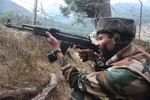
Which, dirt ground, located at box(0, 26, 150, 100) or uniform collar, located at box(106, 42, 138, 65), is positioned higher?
uniform collar, located at box(106, 42, 138, 65)

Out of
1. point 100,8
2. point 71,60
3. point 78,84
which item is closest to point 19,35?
point 71,60

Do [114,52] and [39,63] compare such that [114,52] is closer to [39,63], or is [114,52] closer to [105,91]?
[105,91]

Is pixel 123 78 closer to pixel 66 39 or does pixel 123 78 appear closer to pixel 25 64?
pixel 66 39

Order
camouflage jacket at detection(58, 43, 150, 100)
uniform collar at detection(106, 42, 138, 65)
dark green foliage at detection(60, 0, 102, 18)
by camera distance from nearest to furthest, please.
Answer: camouflage jacket at detection(58, 43, 150, 100) < uniform collar at detection(106, 42, 138, 65) < dark green foliage at detection(60, 0, 102, 18)

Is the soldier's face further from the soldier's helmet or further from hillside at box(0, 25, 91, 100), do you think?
hillside at box(0, 25, 91, 100)

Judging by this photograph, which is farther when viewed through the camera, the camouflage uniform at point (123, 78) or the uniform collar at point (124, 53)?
the uniform collar at point (124, 53)

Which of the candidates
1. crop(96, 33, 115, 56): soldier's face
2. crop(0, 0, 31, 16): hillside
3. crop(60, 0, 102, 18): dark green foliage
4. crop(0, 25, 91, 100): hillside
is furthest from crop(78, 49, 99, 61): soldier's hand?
crop(0, 0, 31, 16): hillside

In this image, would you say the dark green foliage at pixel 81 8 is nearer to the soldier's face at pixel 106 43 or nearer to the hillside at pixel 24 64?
the hillside at pixel 24 64

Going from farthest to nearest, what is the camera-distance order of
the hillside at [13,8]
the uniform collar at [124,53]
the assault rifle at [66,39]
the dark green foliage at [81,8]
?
the hillside at [13,8] → the dark green foliage at [81,8] → the assault rifle at [66,39] → the uniform collar at [124,53]

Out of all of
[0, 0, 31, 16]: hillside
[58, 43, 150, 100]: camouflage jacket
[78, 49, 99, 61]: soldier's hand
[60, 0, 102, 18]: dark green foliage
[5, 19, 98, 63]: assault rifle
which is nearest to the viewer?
[58, 43, 150, 100]: camouflage jacket

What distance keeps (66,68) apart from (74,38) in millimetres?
467

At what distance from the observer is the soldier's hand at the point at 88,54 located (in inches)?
142

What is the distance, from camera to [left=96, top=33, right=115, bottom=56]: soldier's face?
299 centimetres

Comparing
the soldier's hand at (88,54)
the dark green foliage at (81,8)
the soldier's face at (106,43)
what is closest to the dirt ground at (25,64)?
the soldier's hand at (88,54)
